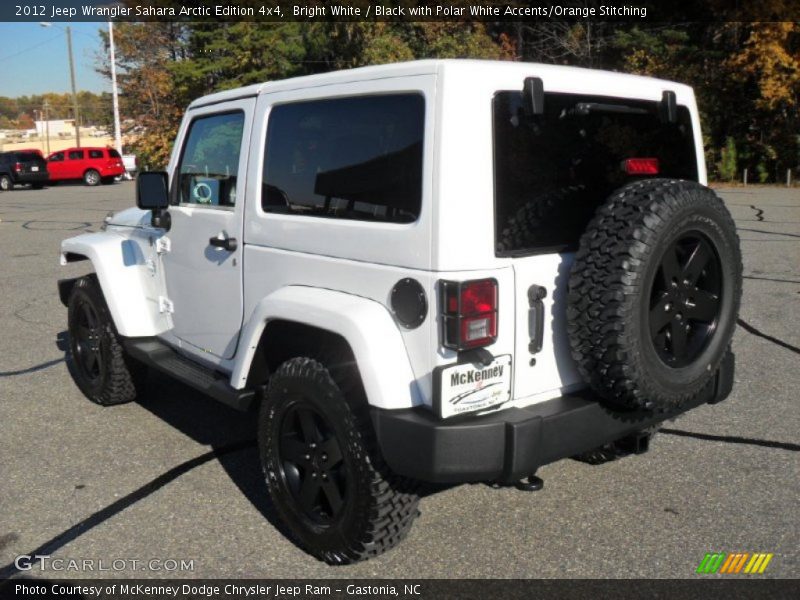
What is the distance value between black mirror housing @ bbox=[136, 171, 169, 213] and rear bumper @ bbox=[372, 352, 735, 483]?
2.03 metres

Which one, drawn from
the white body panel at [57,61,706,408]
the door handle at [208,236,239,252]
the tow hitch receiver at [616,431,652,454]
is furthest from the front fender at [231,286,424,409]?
the tow hitch receiver at [616,431,652,454]

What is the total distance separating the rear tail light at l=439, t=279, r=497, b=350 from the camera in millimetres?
2611

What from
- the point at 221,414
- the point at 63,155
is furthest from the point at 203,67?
the point at 221,414

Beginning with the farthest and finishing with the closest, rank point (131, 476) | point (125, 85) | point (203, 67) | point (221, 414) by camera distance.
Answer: point (125, 85) → point (203, 67) → point (221, 414) → point (131, 476)

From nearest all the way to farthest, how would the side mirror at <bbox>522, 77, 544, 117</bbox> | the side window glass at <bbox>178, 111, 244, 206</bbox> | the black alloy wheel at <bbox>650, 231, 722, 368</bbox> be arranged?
the side mirror at <bbox>522, 77, 544, 117</bbox>
the black alloy wheel at <bbox>650, 231, 722, 368</bbox>
the side window glass at <bbox>178, 111, 244, 206</bbox>

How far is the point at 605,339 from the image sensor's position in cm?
268

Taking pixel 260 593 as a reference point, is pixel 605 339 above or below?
above

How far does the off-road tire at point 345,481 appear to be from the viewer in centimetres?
285

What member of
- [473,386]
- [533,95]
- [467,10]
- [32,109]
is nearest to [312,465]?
[473,386]

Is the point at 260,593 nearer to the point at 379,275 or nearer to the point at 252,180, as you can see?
the point at 379,275

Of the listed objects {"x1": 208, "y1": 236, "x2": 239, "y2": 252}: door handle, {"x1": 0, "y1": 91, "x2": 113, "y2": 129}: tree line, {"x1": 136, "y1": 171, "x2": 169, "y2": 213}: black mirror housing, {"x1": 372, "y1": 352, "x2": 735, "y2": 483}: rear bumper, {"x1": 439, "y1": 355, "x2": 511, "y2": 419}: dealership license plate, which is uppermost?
{"x1": 0, "y1": 91, "x2": 113, "y2": 129}: tree line

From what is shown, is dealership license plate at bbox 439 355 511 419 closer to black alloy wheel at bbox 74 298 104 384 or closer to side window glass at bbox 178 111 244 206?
side window glass at bbox 178 111 244 206

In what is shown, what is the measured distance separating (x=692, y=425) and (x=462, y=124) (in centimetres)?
283

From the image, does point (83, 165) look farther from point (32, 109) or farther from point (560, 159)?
point (32, 109)
